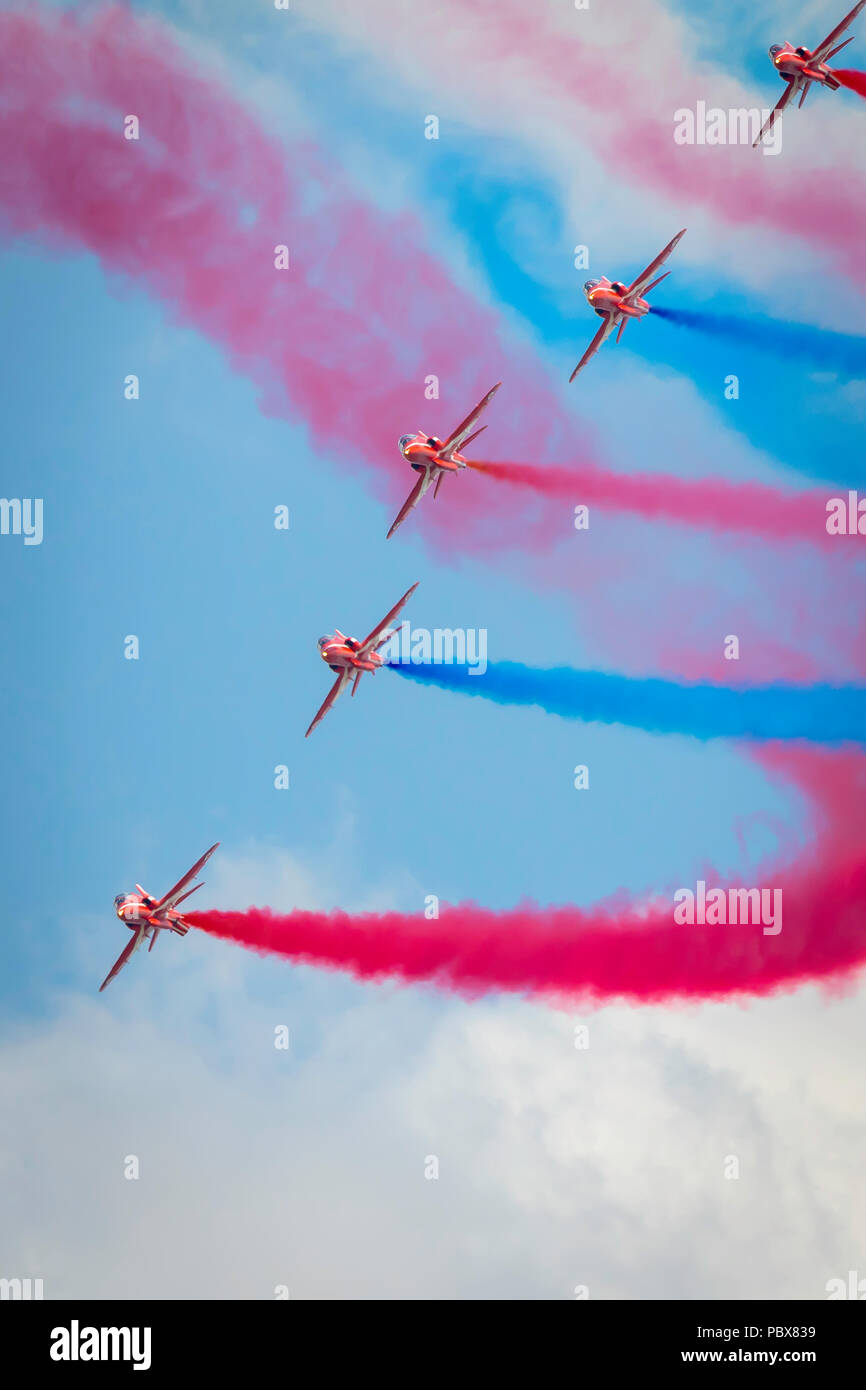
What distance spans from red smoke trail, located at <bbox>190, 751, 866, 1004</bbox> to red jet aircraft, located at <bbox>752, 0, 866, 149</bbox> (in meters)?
20.6

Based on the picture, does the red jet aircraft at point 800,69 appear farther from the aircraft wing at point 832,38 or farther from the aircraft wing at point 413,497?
the aircraft wing at point 413,497

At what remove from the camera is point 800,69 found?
70562 mm

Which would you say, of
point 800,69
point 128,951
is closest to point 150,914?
point 128,951

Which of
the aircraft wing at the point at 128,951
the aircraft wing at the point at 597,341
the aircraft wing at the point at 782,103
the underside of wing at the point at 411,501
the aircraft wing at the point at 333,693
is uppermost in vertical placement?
the aircraft wing at the point at 782,103

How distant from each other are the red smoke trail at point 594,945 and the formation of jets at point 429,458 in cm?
187

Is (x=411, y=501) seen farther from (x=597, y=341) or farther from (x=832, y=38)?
(x=832, y=38)

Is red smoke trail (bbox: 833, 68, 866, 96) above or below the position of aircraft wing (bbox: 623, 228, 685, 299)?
above

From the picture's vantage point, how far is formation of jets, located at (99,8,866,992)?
67438 mm

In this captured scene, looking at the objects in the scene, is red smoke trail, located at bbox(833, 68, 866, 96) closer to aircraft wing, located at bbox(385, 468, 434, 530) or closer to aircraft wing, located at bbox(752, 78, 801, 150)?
aircraft wing, located at bbox(752, 78, 801, 150)

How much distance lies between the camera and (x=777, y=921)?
71.4m

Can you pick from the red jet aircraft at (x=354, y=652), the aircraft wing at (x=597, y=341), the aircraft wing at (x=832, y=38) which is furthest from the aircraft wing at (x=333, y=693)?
the aircraft wing at (x=832, y=38)

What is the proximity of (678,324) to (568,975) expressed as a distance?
21.4 meters

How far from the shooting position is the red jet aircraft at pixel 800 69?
2771 inches

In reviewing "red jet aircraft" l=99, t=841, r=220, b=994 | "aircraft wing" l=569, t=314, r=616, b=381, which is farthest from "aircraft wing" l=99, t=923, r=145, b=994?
"aircraft wing" l=569, t=314, r=616, b=381
